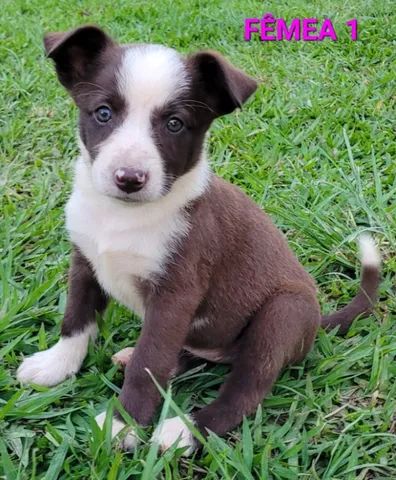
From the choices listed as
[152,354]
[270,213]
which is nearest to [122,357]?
[152,354]

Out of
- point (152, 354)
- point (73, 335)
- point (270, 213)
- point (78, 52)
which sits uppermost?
point (78, 52)

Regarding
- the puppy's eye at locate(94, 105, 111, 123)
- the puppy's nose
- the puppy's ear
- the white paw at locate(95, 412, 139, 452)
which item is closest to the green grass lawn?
the white paw at locate(95, 412, 139, 452)

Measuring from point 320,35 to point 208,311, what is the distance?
4.87 metres

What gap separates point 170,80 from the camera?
255 centimetres

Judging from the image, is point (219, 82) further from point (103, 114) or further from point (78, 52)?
point (78, 52)

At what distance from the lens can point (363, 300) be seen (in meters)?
3.46

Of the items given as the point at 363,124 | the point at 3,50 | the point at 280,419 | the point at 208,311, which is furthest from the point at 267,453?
the point at 3,50

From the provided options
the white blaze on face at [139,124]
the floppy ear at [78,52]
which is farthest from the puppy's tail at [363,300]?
the floppy ear at [78,52]

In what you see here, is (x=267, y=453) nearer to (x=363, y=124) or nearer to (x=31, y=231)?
(x=31, y=231)

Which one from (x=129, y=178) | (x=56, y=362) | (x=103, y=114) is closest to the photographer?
(x=129, y=178)

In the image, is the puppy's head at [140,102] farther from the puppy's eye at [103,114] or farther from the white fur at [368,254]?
the white fur at [368,254]

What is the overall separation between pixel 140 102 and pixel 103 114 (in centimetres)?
17

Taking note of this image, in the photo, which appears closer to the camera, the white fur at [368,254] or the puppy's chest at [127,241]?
the puppy's chest at [127,241]

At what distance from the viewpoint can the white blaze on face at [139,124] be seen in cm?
249
